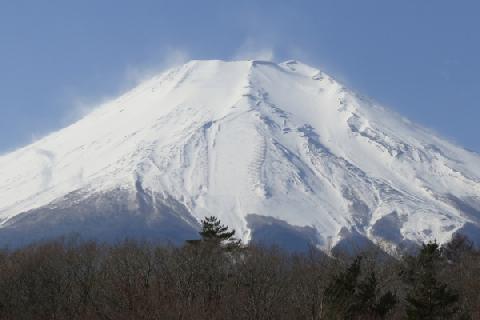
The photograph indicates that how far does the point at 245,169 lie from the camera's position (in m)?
133

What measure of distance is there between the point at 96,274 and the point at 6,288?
4.15 metres

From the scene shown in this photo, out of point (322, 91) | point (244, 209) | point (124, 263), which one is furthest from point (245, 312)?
point (322, 91)

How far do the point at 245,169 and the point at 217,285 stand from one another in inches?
3858

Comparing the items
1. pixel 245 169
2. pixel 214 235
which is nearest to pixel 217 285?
pixel 214 235

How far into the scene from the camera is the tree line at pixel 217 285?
28.2 m

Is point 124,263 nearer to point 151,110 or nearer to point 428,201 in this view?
point 428,201

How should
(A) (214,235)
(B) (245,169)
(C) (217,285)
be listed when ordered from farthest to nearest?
(B) (245,169), (A) (214,235), (C) (217,285)

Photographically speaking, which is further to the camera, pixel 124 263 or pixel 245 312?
pixel 124 263

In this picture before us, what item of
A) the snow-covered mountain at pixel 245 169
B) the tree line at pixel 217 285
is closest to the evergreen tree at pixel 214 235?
the tree line at pixel 217 285

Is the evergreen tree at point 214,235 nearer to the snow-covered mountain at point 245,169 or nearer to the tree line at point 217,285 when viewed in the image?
the tree line at point 217,285

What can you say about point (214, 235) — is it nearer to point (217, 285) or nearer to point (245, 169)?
point (217, 285)

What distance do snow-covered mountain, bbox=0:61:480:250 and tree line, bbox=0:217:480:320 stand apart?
58.4 metres

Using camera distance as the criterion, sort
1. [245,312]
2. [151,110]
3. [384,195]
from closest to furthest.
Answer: [245,312] → [384,195] → [151,110]

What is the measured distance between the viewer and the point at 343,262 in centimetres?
3969
